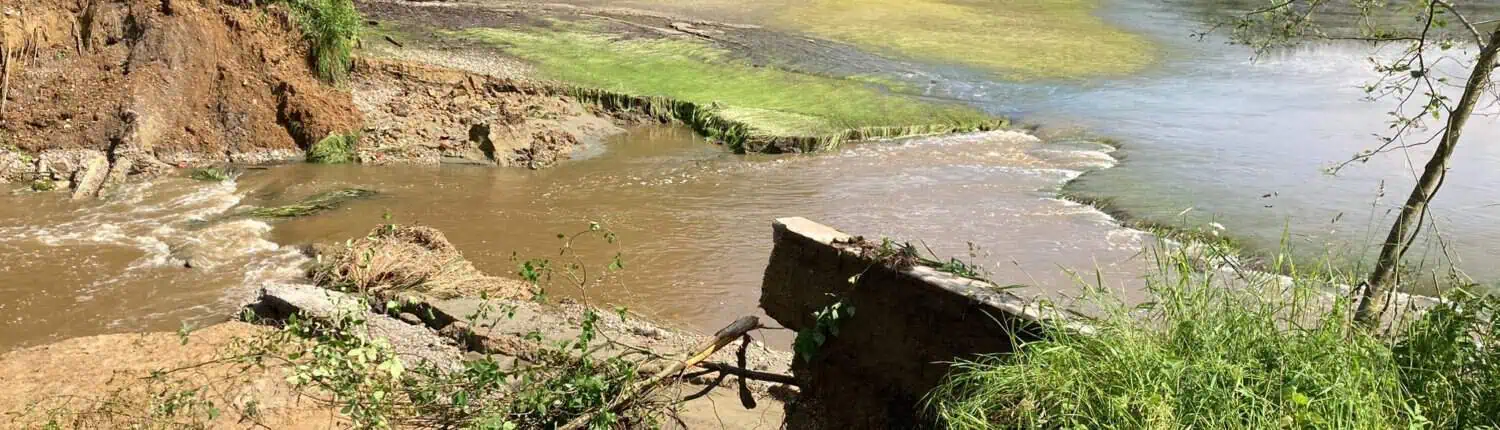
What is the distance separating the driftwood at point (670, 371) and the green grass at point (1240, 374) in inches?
45.1

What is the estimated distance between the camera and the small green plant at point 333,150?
32.9 ft

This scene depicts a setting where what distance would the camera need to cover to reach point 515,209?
29.2ft

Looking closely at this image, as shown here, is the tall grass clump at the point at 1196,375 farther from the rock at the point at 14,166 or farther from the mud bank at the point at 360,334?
the rock at the point at 14,166

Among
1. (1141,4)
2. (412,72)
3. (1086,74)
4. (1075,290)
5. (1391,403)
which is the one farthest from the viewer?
(1141,4)

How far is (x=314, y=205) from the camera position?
874 cm

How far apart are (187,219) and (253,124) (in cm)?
220

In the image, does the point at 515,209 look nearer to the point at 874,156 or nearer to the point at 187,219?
the point at 187,219

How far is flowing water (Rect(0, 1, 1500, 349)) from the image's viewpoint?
22.8 feet

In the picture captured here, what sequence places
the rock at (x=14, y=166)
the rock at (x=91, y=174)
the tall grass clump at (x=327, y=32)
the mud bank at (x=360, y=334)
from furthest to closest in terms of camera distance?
the tall grass clump at (x=327, y=32)
the rock at (x=14, y=166)
the rock at (x=91, y=174)
the mud bank at (x=360, y=334)

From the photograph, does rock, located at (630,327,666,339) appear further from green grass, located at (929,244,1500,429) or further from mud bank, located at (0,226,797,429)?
green grass, located at (929,244,1500,429)

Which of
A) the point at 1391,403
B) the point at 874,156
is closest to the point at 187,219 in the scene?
the point at 874,156

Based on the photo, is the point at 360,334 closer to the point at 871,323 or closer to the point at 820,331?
the point at 820,331

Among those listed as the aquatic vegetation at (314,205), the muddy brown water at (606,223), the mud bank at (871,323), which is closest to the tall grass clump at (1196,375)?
the mud bank at (871,323)

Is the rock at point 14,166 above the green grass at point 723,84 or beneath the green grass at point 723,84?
beneath
